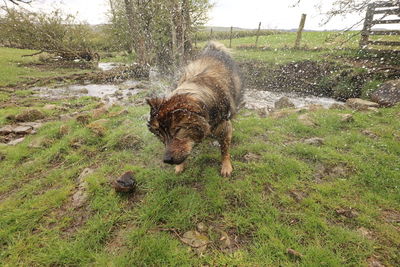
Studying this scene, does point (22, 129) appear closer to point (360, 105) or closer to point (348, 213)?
point (348, 213)

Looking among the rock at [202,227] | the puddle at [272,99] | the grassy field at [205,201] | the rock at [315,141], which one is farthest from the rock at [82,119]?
the rock at [315,141]

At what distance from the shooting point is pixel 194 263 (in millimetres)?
2527

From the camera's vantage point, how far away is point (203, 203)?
339 centimetres

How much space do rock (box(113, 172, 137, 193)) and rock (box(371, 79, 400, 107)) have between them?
31.0ft

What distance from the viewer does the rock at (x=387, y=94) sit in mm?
7691

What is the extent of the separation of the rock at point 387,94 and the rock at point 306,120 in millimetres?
3754

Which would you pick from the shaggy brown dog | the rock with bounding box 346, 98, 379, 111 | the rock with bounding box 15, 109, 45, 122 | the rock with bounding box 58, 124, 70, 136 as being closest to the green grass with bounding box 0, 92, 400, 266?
the rock with bounding box 58, 124, 70, 136

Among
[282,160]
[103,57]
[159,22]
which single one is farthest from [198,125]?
[103,57]

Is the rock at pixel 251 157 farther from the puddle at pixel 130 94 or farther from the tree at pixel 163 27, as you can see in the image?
the tree at pixel 163 27

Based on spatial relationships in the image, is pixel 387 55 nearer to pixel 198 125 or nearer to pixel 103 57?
pixel 198 125

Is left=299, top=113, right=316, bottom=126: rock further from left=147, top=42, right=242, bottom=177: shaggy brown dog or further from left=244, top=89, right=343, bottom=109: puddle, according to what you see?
left=147, top=42, right=242, bottom=177: shaggy brown dog

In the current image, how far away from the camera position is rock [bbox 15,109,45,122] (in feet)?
22.2

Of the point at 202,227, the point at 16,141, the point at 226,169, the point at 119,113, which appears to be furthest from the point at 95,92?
the point at 202,227

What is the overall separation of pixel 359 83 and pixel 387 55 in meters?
2.80
